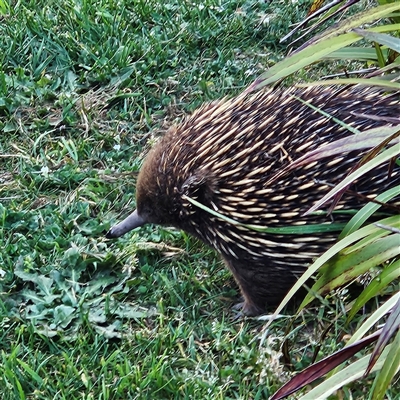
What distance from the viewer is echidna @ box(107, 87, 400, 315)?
7.46ft

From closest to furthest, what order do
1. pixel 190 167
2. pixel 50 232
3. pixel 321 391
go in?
pixel 321 391, pixel 190 167, pixel 50 232

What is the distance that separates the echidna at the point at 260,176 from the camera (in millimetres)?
2273

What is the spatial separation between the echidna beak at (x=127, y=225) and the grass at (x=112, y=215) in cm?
9

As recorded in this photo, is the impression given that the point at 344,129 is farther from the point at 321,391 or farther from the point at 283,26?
the point at 283,26

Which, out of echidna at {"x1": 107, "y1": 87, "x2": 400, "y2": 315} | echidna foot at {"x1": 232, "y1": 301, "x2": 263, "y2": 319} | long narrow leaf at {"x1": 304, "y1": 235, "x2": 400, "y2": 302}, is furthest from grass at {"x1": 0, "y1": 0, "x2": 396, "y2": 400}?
long narrow leaf at {"x1": 304, "y1": 235, "x2": 400, "y2": 302}

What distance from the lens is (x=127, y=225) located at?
2627 millimetres

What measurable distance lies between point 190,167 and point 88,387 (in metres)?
0.78

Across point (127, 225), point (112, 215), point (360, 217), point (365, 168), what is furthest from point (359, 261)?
point (112, 215)

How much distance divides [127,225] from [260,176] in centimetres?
59

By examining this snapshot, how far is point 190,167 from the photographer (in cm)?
239

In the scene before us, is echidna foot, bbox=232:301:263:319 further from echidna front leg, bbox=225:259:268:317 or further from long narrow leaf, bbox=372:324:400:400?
long narrow leaf, bbox=372:324:400:400

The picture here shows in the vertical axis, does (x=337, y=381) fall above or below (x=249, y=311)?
above

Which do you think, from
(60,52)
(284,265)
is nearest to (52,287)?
(284,265)

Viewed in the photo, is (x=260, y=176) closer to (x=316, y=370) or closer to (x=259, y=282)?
(x=259, y=282)
